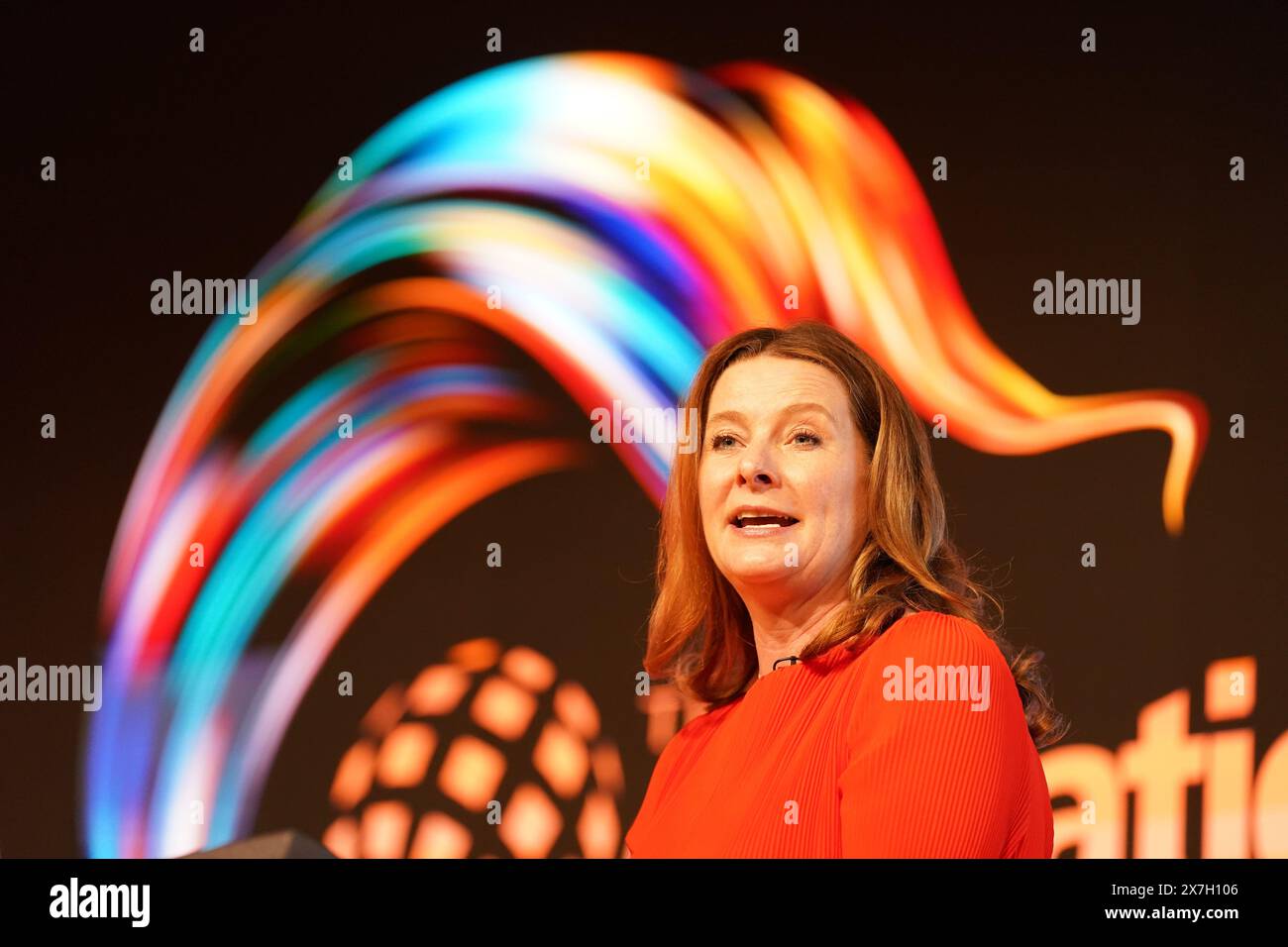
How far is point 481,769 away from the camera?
381cm

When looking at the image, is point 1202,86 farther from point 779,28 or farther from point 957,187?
point 779,28

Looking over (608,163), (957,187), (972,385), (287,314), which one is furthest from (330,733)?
(957,187)

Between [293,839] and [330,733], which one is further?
[330,733]

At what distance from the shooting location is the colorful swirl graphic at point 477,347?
12.6 ft

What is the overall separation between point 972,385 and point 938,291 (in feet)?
0.90

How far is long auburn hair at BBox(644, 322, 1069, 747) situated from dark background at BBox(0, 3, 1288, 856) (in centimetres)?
182

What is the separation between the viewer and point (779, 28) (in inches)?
156

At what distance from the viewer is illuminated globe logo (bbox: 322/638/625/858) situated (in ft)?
12.4

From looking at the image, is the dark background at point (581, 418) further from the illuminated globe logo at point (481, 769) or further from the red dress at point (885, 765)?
the red dress at point (885, 765)

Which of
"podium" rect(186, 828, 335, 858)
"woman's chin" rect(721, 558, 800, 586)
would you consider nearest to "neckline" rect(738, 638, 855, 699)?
"woman's chin" rect(721, 558, 800, 586)

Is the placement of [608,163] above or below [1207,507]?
above

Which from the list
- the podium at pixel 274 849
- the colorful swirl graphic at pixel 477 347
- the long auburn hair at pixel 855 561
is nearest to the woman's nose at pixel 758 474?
the long auburn hair at pixel 855 561

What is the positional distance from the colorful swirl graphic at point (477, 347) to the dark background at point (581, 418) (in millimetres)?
78

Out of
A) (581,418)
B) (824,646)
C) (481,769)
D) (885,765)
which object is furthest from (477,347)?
(885,765)
